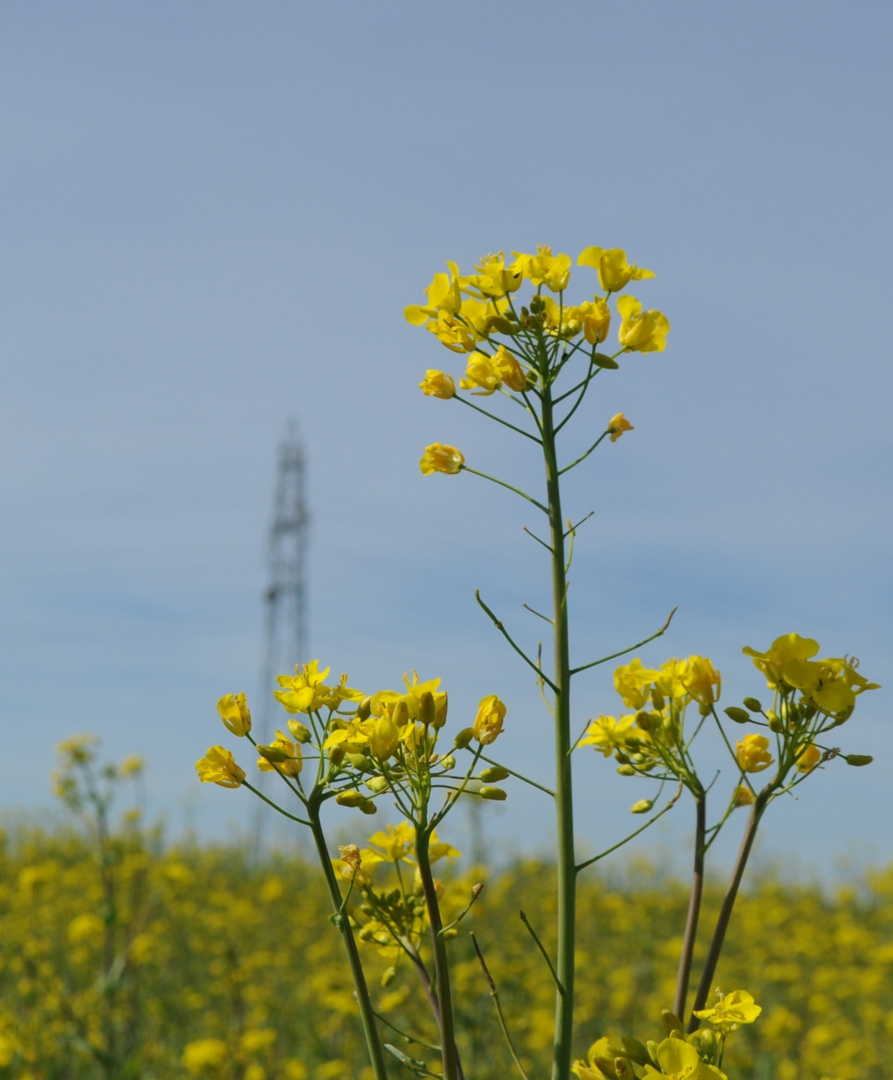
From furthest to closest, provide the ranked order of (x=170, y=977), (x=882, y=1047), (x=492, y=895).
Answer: (x=492, y=895)
(x=170, y=977)
(x=882, y=1047)

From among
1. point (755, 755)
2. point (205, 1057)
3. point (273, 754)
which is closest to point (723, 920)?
point (755, 755)

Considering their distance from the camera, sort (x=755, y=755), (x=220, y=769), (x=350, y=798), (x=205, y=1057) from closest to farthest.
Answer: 1. (x=350, y=798)
2. (x=220, y=769)
3. (x=755, y=755)
4. (x=205, y=1057)

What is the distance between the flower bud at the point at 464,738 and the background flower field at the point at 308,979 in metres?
1.05

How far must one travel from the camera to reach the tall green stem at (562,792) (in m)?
1.31

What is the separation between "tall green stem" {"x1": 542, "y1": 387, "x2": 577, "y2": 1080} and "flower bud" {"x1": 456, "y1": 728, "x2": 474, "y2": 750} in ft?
0.38

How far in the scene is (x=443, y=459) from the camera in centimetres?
165

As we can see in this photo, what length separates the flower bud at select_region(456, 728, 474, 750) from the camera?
138 cm

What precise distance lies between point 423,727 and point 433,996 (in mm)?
496

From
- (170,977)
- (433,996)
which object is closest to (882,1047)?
(170,977)

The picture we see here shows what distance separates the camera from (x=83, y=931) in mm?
5418

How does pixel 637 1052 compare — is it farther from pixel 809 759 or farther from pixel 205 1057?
pixel 205 1057

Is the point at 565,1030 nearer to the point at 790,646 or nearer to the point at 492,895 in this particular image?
the point at 790,646

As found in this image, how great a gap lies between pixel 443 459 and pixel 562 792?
0.57 meters

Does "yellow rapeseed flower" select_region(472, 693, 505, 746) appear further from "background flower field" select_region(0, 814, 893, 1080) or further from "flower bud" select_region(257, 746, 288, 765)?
"background flower field" select_region(0, 814, 893, 1080)
